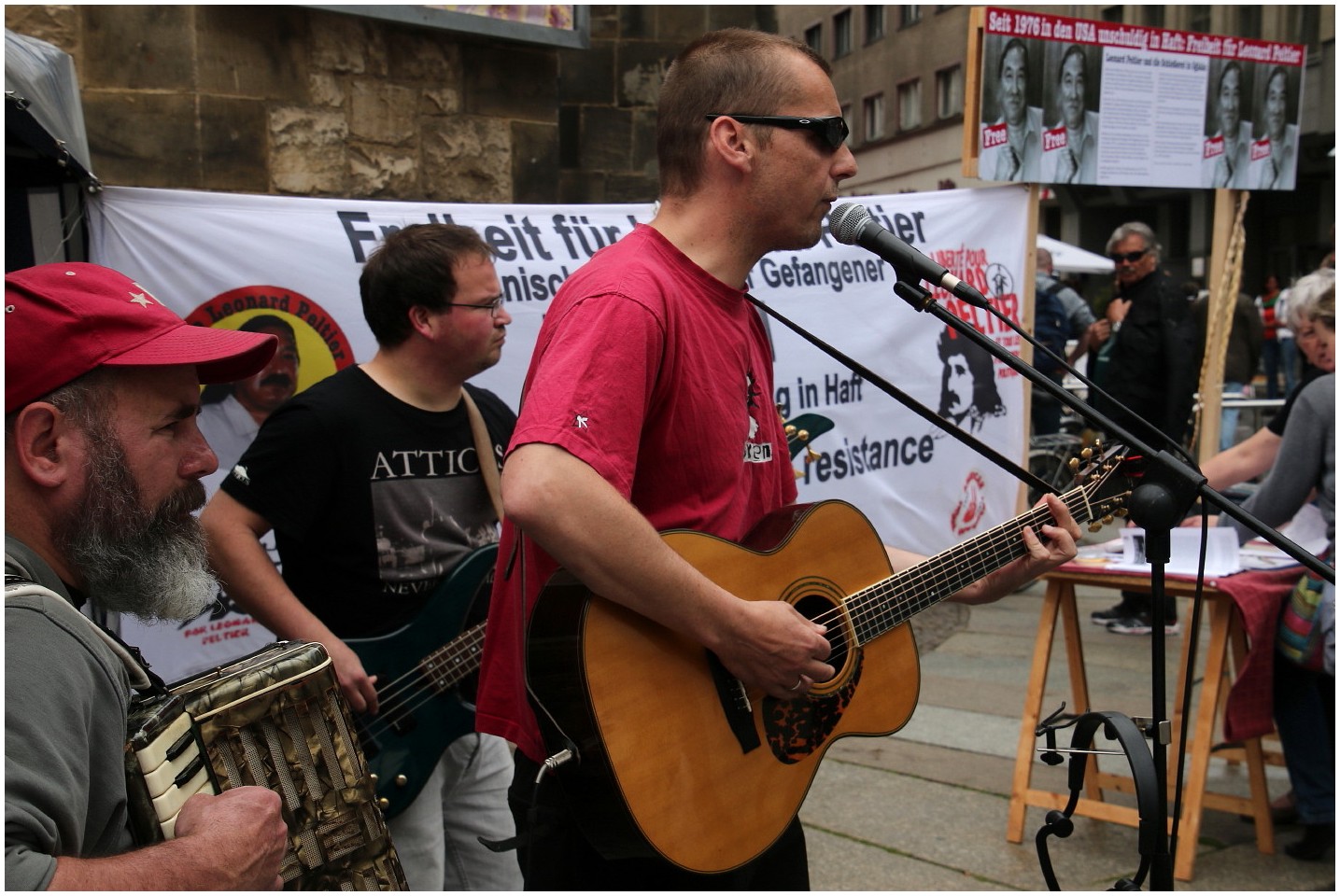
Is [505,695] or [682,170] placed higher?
[682,170]

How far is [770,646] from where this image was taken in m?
1.94

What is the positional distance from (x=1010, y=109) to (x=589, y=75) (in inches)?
153

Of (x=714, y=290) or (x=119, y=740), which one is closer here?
(x=119, y=740)

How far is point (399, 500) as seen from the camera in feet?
9.36

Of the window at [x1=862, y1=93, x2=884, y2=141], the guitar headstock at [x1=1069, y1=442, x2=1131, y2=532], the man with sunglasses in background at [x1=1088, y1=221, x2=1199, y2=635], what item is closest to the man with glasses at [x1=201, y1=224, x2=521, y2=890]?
the guitar headstock at [x1=1069, y1=442, x2=1131, y2=532]

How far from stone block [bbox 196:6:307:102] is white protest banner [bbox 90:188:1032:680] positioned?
150 centimetres

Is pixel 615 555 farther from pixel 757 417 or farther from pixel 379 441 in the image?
pixel 379 441

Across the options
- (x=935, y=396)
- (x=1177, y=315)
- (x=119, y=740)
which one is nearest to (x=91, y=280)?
(x=119, y=740)

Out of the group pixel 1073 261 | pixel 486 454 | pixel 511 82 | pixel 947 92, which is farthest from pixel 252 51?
pixel 947 92

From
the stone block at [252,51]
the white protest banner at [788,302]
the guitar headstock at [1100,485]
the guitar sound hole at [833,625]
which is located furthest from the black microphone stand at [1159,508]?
the stone block at [252,51]

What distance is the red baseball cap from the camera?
1.52 meters

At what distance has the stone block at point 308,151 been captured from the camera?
17.5ft

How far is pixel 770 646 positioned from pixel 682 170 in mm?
865

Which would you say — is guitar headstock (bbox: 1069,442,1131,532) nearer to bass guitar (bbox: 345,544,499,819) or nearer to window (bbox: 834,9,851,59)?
bass guitar (bbox: 345,544,499,819)
